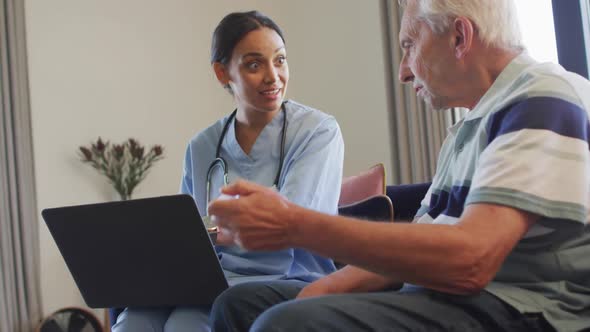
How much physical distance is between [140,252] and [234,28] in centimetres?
80

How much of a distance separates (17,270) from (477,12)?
297cm

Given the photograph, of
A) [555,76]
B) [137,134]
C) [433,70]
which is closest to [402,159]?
[137,134]

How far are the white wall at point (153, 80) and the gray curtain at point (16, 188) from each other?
0.09 metres

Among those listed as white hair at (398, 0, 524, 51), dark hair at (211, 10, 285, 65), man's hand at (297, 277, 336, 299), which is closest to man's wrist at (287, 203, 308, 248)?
man's hand at (297, 277, 336, 299)

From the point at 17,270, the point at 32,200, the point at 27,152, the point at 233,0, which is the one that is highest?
the point at 233,0

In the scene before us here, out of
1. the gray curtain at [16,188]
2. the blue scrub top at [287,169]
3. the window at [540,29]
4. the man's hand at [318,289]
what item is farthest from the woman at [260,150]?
the gray curtain at [16,188]

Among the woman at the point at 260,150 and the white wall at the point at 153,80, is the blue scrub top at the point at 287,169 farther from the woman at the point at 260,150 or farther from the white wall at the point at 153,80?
the white wall at the point at 153,80

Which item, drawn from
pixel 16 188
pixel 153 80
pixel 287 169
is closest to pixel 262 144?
pixel 287 169

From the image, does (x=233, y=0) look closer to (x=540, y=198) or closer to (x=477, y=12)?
(x=477, y=12)

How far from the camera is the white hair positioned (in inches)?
47.0

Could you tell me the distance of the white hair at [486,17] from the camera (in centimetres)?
119

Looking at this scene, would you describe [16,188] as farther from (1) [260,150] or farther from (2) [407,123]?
(1) [260,150]

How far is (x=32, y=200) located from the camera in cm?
360

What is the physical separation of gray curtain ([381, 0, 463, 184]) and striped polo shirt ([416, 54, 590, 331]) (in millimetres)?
2252
